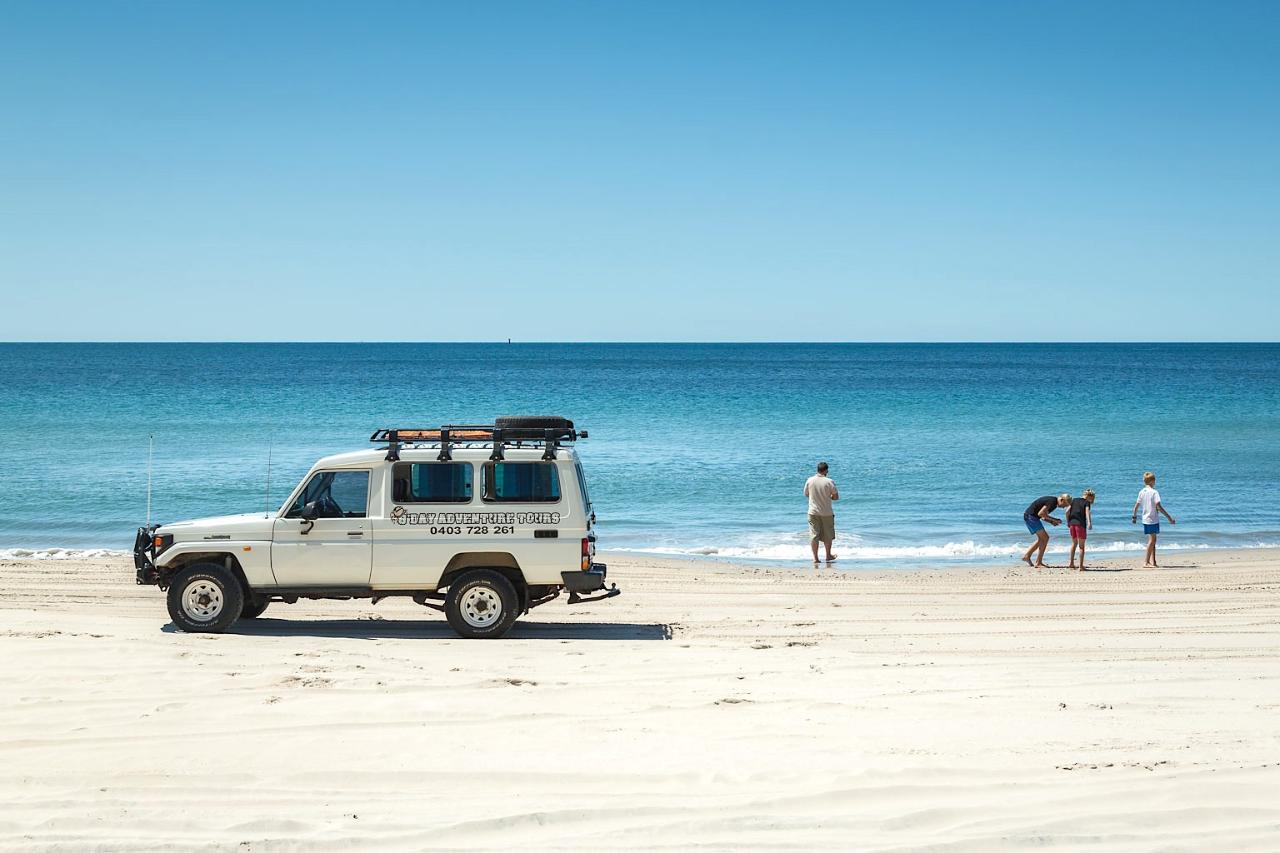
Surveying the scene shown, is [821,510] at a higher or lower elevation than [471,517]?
higher

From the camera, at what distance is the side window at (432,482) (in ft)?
37.4

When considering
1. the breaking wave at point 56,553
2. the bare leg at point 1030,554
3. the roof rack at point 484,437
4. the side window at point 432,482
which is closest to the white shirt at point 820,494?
the bare leg at point 1030,554

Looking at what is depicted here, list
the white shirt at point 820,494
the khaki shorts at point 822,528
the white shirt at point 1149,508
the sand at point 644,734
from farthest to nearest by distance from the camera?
the khaki shorts at point 822,528
the white shirt at point 820,494
the white shirt at point 1149,508
the sand at point 644,734

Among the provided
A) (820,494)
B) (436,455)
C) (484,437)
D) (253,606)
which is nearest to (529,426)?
(484,437)

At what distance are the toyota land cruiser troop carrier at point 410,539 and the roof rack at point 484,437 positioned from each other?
0.02m

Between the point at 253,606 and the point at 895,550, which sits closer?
the point at 253,606

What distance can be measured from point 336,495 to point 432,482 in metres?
1.04

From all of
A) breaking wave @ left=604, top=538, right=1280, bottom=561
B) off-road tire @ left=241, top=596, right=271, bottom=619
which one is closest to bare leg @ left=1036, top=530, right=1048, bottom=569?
breaking wave @ left=604, top=538, right=1280, bottom=561

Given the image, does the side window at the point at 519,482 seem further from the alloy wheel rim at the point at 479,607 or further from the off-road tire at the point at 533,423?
the alloy wheel rim at the point at 479,607

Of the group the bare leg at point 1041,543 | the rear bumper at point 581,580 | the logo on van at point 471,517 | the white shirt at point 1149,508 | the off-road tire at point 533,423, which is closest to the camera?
the rear bumper at point 581,580

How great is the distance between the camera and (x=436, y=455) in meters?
11.5

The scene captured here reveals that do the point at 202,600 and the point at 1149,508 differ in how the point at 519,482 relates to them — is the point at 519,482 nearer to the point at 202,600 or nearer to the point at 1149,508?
the point at 202,600

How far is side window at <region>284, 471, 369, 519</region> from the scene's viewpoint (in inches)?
452

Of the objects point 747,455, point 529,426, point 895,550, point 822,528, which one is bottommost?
point 895,550
